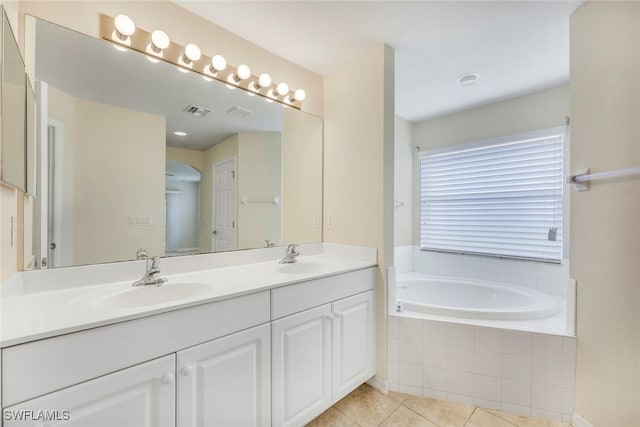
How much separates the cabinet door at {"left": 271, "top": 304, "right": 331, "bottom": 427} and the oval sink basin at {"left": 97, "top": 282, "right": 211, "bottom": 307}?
44 cm

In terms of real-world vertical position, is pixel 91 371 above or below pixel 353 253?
below

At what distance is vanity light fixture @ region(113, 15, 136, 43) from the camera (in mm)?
1287

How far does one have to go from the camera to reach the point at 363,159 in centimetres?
196

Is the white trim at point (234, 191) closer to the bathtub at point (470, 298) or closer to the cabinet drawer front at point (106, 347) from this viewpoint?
the cabinet drawer front at point (106, 347)

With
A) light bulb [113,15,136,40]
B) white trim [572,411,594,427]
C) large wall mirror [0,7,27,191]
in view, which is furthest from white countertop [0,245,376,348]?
white trim [572,411,594,427]

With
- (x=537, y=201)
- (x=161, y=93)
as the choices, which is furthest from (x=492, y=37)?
(x=161, y=93)

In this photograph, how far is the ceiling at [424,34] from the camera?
1.52 m

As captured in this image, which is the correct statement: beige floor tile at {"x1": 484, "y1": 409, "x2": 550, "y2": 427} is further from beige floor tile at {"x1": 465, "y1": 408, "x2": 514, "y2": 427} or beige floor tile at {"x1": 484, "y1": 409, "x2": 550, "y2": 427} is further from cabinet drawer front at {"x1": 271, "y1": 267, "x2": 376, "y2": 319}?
cabinet drawer front at {"x1": 271, "y1": 267, "x2": 376, "y2": 319}

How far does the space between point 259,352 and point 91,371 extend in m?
0.61

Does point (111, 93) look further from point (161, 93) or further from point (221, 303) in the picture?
point (221, 303)

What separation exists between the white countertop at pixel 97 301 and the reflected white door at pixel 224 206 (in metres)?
0.17

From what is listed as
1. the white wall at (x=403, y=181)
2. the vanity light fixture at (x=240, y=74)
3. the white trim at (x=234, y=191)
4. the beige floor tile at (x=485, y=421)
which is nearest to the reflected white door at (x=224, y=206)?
the white trim at (x=234, y=191)

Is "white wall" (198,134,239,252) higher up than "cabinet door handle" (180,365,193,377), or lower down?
higher up

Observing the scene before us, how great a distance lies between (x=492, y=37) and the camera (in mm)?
1748
